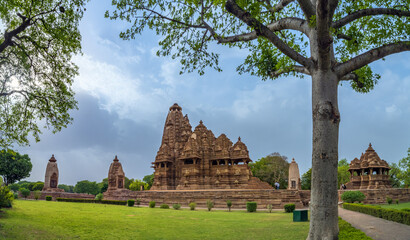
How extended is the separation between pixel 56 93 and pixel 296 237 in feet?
34.1

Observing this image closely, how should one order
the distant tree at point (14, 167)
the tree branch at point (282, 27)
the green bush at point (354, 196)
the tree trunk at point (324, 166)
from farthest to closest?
the distant tree at point (14, 167)
the green bush at point (354, 196)
the tree branch at point (282, 27)
the tree trunk at point (324, 166)

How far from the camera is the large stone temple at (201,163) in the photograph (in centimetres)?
3191

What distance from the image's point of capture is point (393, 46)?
27.1ft

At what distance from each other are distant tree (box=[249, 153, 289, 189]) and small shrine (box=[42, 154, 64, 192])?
28.7 metres

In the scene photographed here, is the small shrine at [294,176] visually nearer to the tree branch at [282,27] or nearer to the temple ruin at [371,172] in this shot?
the temple ruin at [371,172]

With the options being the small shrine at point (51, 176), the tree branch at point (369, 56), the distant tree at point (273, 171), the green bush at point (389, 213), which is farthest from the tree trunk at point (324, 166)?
the distant tree at point (273, 171)

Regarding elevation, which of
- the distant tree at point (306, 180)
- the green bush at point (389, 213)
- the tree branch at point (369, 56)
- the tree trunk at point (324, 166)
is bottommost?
the distant tree at point (306, 180)

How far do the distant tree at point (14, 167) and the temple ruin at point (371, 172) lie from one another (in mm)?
45777

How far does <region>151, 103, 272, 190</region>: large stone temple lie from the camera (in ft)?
105

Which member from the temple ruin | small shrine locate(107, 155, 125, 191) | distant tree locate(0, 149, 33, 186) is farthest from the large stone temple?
distant tree locate(0, 149, 33, 186)

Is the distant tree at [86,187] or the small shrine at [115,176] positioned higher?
the small shrine at [115,176]

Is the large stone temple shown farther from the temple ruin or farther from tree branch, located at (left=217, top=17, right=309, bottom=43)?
tree branch, located at (left=217, top=17, right=309, bottom=43)

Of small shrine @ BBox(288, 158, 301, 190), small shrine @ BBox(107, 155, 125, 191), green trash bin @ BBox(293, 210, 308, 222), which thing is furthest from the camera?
small shrine @ BBox(107, 155, 125, 191)

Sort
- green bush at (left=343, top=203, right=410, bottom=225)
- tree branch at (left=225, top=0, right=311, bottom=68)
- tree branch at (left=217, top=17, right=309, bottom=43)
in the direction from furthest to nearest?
1. green bush at (left=343, top=203, right=410, bottom=225)
2. tree branch at (left=217, top=17, right=309, bottom=43)
3. tree branch at (left=225, top=0, right=311, bottom=68)
